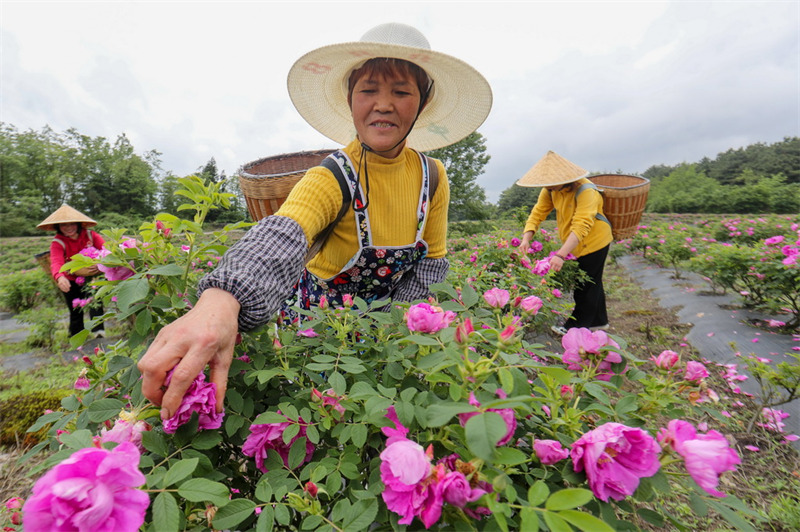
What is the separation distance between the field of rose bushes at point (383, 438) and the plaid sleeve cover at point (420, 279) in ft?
2.06

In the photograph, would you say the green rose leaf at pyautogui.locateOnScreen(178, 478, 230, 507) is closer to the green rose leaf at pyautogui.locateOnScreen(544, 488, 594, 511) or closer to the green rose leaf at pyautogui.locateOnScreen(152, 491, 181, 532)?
the green rose leaf at pyautogui.locateOnScreen(152, 491, 181, 532)

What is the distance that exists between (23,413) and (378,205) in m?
2.99

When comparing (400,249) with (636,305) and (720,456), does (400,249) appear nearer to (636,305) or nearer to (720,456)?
(720,456)

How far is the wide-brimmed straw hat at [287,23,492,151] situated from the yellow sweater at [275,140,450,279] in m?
0.28

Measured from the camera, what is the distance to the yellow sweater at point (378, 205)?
4.07 ft

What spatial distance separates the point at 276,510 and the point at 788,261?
4.31m

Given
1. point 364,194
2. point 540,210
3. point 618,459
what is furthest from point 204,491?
point 540,210

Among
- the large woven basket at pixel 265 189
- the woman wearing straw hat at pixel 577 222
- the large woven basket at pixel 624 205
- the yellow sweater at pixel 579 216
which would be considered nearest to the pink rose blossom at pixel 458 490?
the large woven basket at pixel 265 189

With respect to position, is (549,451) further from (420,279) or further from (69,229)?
(69,229)

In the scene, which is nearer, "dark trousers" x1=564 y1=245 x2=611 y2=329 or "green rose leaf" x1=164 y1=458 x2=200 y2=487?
"green rose leaf" x1=164 y1=458 x2=200 y2=487

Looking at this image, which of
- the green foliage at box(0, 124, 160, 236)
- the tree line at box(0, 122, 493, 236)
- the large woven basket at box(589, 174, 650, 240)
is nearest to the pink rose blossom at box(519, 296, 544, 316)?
the large woven basket at box(589, 174, 650, 240)

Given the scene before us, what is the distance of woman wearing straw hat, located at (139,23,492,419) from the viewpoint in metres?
0.81

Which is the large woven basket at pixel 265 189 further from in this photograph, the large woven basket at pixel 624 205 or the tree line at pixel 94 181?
the tree line at pixel 94 181

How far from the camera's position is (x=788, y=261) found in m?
3.14
